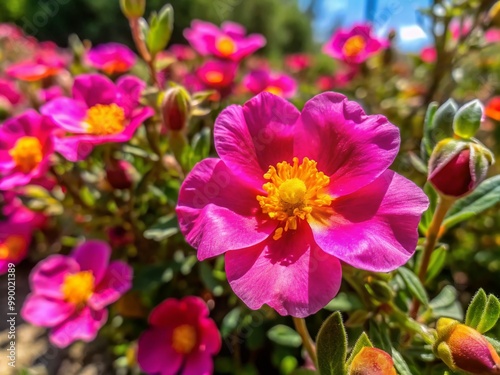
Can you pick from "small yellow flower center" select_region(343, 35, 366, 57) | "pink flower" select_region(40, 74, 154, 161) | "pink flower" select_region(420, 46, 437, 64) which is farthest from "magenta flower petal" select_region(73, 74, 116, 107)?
"pink flower" select_region(420, 46, 437, 64)

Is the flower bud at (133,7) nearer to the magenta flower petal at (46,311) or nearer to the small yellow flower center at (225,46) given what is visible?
the small yellow flower center at (225,46)

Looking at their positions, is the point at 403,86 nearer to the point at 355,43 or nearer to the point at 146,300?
the point at 355,43

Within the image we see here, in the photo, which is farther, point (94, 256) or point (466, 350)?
point (94, 256)

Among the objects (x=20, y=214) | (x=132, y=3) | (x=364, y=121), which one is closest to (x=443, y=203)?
(x=364, y=121)

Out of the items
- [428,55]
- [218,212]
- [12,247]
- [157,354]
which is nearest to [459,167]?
[218,212]

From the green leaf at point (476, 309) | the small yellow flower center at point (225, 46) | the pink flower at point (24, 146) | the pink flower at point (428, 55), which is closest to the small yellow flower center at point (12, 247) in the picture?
the pink flower at point (24, 146)

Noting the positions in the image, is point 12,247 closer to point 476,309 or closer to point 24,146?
point 24,146

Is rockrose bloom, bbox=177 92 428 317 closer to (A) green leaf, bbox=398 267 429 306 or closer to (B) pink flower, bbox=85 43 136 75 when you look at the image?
(A) green leaf, bbox=398 267 429 306

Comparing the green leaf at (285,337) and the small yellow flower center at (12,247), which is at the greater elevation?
the green leaf at (285,337)
